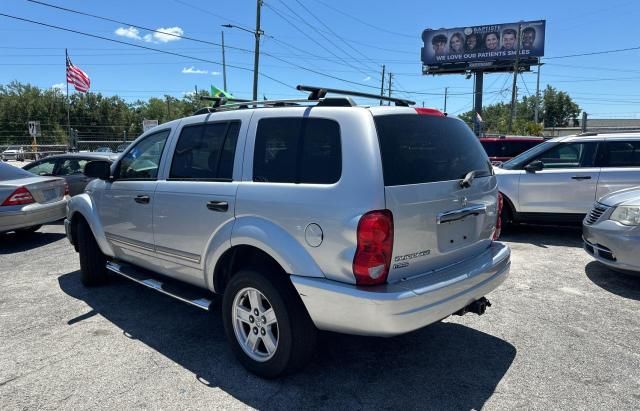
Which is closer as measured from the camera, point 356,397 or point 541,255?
point 356,397

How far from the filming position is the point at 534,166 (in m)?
7.76

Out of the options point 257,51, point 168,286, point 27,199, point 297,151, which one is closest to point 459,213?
point 297,151

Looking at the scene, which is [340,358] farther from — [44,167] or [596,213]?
[44,167]

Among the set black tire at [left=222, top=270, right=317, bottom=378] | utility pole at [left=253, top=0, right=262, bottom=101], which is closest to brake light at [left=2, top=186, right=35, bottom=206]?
black tire at [left=222, top=270, right=317, bottom=378]

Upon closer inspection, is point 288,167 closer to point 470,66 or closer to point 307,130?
point 307,130

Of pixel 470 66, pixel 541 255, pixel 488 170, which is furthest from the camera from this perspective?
pixel 470 66

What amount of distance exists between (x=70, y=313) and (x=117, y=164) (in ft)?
5.18

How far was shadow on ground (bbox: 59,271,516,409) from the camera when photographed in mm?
3049

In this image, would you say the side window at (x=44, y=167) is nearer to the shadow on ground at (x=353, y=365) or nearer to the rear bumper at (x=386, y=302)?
the shadow on ground at (x=353, y=365)

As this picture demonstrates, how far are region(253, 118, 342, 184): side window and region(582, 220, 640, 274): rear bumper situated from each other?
152 inches

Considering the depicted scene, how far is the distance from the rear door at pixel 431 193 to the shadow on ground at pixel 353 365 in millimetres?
823

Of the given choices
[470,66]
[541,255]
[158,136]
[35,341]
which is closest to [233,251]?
[158,136]

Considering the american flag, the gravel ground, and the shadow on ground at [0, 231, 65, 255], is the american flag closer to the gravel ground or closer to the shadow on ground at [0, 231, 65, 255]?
the shadow on ground at [0, 231, 65, 255]

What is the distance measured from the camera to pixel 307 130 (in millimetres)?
3193
